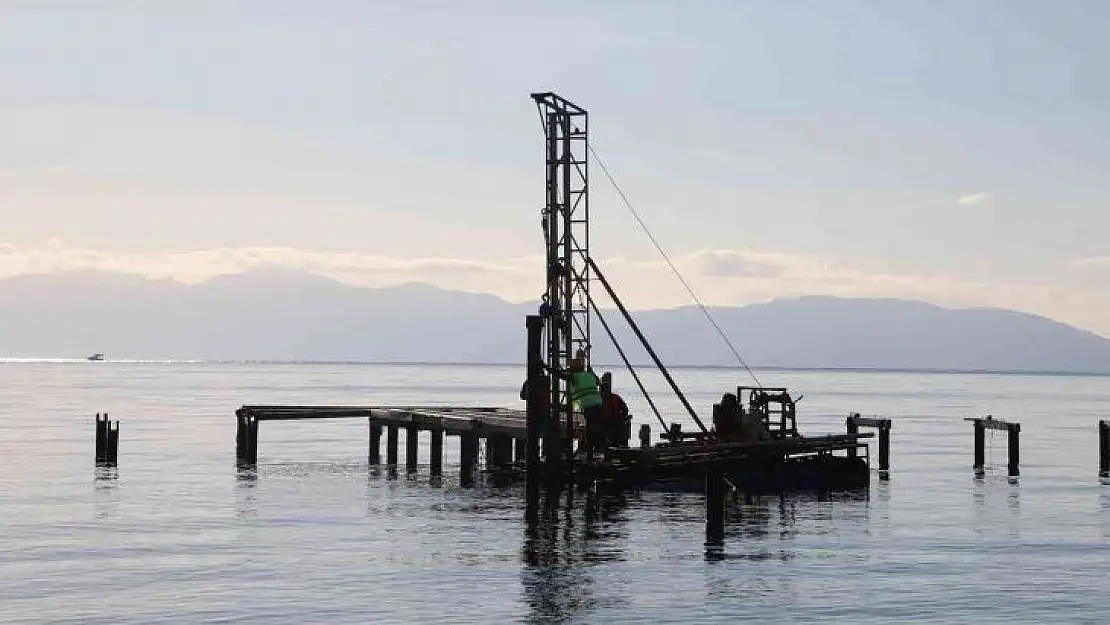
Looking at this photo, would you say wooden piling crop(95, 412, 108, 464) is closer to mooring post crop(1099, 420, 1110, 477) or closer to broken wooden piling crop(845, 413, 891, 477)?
broken wooden piling crop(845, 413, 891, 477)

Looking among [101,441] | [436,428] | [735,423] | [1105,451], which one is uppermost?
[735,423]

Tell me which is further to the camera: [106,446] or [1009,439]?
[106,446]

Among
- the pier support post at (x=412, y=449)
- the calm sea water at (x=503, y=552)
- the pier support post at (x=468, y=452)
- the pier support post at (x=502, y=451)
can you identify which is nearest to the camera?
the calm sea water at (x=503, y=552)

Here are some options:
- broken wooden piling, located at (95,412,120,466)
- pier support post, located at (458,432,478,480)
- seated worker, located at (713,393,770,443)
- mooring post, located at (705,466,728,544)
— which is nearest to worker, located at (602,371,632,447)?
seated worker, located at (713,393,770,443)

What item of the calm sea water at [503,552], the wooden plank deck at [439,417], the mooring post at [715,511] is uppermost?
the wooden plank deck at [439,417]

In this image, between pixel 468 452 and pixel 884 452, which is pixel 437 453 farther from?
pixel 884 452

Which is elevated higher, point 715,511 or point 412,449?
point 412,449

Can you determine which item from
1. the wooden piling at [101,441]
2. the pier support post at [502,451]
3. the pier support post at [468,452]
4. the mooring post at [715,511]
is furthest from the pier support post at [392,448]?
the mooring post at [715,511]

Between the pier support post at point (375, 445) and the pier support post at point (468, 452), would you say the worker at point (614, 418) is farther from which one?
the pier support post at point (375, 445)

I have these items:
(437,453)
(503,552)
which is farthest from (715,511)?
(437,453)

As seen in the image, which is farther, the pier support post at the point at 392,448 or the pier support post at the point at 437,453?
the pier support post at the point at 392,448

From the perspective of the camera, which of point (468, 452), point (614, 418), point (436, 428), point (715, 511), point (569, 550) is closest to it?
point (569, 550)

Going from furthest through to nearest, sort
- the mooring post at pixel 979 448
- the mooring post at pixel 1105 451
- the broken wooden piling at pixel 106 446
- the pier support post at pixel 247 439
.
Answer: the mooring post at pixel 979 448 → the pier support post at pixel 247 439 → the broken wooden piling at pixel 106 446 → the mooring post at pixel 1105 451

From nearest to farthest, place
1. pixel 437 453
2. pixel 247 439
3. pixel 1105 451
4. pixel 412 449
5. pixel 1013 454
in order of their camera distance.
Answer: pixel 437 453
pixel 412 449
pixel 1105 451
pixel 1013 454
pixel 247 439
